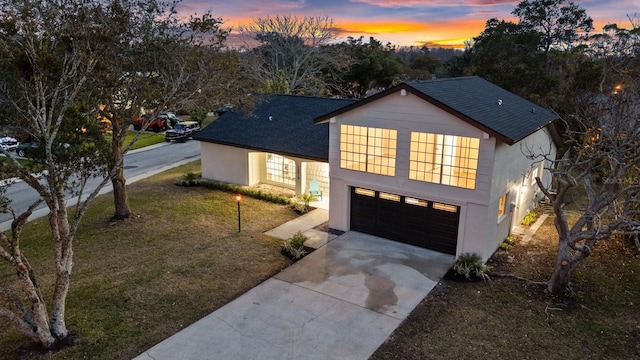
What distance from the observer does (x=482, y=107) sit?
1427 cm

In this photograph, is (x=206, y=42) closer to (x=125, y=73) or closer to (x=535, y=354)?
(x=125, y=73)

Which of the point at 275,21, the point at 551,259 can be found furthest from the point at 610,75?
the point at 275,21

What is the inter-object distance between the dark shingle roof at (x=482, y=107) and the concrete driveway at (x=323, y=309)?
14.5ft

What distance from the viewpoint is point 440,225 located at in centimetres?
1404

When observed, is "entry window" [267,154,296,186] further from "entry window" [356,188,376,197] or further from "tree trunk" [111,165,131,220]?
"tree trunk" [111,165,131,220]

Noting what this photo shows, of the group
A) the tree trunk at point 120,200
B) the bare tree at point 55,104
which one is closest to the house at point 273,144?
the tree trunk at point 120,200

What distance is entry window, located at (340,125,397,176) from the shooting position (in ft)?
47.5

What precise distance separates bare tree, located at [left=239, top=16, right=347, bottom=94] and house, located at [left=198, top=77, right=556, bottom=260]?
25.9 meters

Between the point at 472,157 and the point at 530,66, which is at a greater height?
the point at 530,66

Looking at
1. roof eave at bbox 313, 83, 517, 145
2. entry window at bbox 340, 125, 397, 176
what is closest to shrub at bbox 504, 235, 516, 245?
roof eave at bbox 313, 83, 517, 145

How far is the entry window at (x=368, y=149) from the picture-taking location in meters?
14.5

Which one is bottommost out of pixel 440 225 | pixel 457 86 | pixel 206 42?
pixel 440 225

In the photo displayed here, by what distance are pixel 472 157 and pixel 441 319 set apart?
509cm

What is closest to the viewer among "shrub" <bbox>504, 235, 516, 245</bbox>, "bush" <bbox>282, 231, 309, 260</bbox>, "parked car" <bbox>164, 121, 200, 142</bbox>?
"bush" <bbox>282, 231, 309, 260</bbox>
